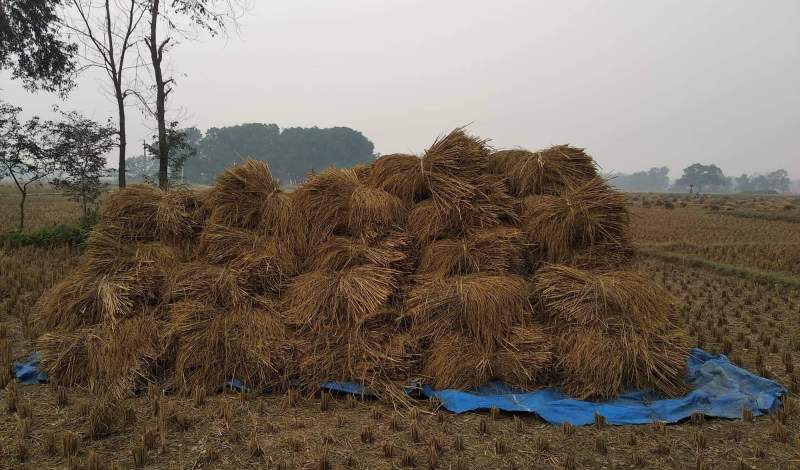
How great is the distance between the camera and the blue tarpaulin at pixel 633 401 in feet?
11.0

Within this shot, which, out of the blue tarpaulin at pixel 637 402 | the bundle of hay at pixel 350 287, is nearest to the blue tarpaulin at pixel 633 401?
the blue tarpaulin at pixel 637 402

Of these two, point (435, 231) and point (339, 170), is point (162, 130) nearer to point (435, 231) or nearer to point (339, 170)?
point (339, 170)

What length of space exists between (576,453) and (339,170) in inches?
135

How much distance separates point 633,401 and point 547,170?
2.49 m

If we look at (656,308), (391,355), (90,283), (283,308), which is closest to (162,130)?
(90,283)

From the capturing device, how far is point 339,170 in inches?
197

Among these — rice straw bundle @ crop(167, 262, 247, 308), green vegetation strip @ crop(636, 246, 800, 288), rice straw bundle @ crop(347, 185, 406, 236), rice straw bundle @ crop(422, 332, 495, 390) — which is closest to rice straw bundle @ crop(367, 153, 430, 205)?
rice straw bundle @ crop(347, 185, 406, 236)

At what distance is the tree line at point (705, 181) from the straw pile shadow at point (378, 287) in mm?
Answer: 69651

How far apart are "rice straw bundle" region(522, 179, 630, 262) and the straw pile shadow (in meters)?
0.02

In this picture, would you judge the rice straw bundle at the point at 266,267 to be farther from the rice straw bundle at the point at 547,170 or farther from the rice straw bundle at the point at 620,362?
Answer: the rice straw bundle at the point at 620,362

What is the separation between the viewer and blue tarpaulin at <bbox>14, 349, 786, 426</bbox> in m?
3.36

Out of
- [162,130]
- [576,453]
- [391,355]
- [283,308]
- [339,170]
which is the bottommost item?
[576,453]

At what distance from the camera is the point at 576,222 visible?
14.6ft

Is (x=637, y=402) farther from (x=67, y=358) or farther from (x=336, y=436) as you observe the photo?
(x=67, y=358)
